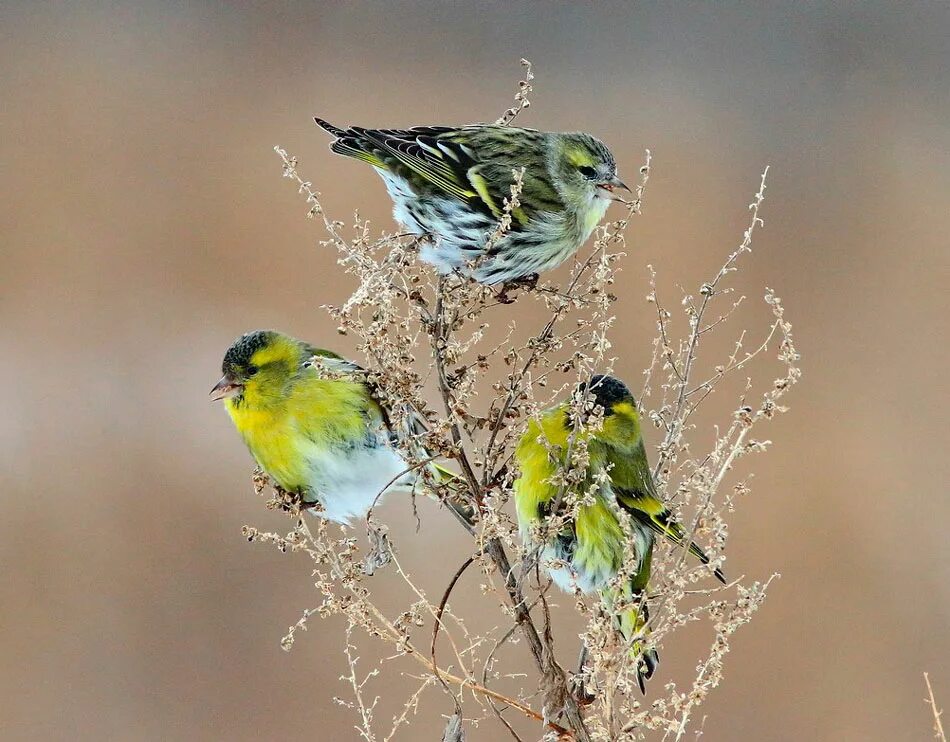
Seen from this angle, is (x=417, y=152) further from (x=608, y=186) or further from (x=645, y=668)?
(x=645, y=668)

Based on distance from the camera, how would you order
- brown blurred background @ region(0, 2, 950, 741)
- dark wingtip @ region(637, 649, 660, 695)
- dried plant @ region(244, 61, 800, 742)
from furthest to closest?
1. brown blurred background @ region(0, 2, 950, 741)
2. dark wingtip @ region(637, 649, 660, 695)
3. dried plant @ region(244, 61, 800, 742)

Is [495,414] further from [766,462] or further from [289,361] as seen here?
[766,462]

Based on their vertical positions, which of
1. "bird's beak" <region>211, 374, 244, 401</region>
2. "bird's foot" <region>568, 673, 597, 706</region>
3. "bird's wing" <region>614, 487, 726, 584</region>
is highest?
"bird's beak" <region>211, 374, 244, 401</region>

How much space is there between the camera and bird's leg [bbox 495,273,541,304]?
1.58 meters

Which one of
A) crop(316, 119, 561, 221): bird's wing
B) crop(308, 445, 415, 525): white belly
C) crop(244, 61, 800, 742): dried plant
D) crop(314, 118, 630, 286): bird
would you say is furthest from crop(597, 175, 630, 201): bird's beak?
crop(308, 445, 415, 525): white belly

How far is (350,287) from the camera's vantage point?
4.68 metres

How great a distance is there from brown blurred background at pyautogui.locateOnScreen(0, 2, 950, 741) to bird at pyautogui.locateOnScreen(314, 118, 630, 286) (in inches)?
85.5

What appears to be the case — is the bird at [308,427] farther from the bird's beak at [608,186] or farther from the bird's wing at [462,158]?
the bird's beak at [608,186]

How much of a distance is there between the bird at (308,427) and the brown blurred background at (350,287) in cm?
204

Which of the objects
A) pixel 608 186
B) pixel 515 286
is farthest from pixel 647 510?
pixel 608 186

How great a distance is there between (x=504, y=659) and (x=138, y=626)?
4.86ft

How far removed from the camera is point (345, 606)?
1258mm

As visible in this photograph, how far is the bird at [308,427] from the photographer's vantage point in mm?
1843

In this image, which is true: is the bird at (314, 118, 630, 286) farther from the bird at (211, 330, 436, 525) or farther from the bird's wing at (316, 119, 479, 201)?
the bird at (211, 330, 436, 525)
